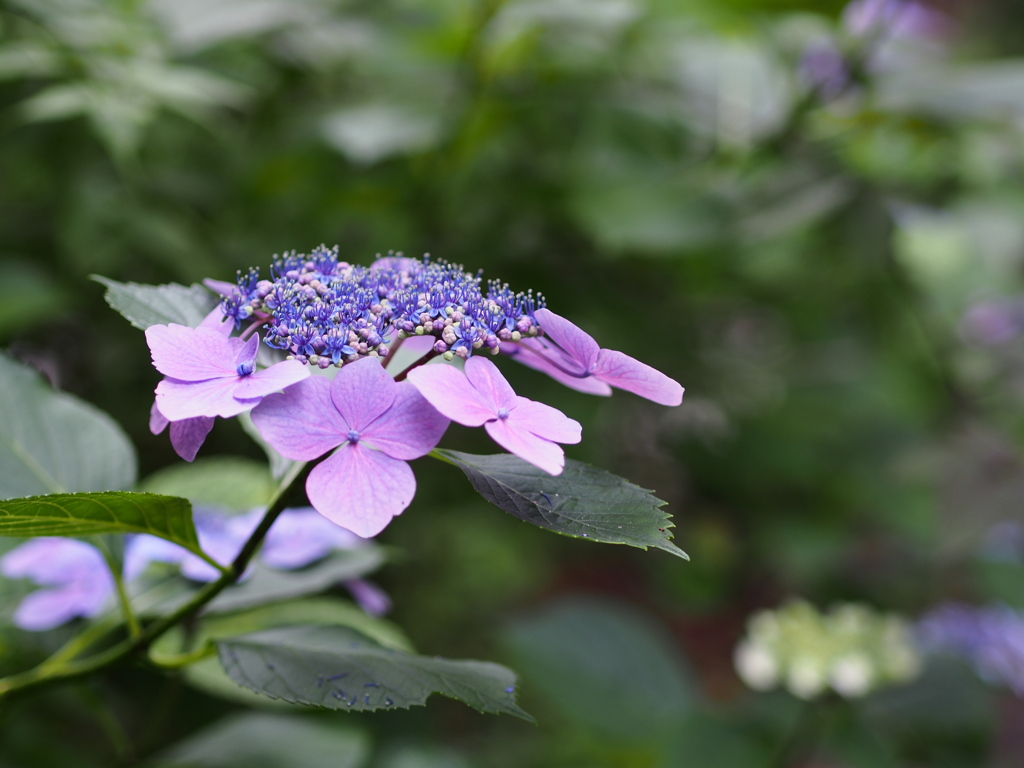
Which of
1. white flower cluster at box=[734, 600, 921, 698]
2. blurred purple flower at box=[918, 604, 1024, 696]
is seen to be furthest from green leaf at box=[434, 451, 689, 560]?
blurred purple flower at box=[918, 604, 1024, 696]

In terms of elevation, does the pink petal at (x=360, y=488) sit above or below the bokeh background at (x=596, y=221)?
below

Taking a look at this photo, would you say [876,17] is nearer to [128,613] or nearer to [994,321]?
[994,321]

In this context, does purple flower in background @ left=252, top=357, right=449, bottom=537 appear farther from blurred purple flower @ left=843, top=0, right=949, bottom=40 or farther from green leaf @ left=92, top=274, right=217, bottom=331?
blurred purple flower @ left=843, top=0, right=949, bottom=40

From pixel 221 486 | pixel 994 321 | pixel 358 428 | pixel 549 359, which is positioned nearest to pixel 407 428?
pixel 358 428

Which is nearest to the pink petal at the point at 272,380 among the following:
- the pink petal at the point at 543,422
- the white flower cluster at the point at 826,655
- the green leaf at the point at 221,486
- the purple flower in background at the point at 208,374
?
the purple flower in background at the point at 208,374

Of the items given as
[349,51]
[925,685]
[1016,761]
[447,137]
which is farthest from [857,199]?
[1016,761]

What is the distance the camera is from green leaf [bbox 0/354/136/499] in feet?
1.94

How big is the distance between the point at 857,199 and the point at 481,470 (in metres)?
1.00

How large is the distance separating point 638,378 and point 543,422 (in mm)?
69

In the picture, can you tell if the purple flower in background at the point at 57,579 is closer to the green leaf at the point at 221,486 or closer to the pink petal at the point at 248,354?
the green leaf at the point at 221,486

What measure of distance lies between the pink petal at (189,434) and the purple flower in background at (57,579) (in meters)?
0.36

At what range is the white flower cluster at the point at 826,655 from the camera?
3.37ft

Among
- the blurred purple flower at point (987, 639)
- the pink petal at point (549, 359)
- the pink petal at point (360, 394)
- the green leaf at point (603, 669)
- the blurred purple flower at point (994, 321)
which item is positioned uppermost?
the blurred purple flower at point (994, 321)

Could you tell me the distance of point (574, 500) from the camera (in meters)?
0.45
